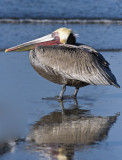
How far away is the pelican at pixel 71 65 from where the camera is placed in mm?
7953

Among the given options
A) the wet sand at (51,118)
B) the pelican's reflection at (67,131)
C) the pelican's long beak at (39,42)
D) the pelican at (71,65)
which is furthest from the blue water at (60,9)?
the pelican's reflection at (67,131)

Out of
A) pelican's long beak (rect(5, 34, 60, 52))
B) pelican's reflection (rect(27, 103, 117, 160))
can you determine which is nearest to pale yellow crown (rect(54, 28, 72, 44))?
pelican's long beak (rect(5, 34, 60, 52))

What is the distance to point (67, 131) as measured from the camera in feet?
20.8

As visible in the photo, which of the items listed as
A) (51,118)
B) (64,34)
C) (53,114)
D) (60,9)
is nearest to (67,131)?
(51,118)

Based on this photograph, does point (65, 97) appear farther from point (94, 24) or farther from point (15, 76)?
point (94, 24)

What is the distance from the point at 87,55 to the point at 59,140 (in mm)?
2353

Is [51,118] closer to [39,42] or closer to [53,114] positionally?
[53,114]

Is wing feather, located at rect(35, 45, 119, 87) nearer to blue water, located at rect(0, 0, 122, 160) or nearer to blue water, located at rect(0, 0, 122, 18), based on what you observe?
blue water, located at rect(0, 0, 122, 160)

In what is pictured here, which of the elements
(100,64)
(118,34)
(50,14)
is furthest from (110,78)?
(50,14)

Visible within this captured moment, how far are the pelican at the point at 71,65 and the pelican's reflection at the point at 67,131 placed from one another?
2.32ft

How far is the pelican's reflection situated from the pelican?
71 cm

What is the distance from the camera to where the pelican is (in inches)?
313

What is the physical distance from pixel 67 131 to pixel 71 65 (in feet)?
6.38

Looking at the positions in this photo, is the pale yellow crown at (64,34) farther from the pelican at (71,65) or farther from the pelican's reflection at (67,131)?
the pelican's reflection at (67,131)
